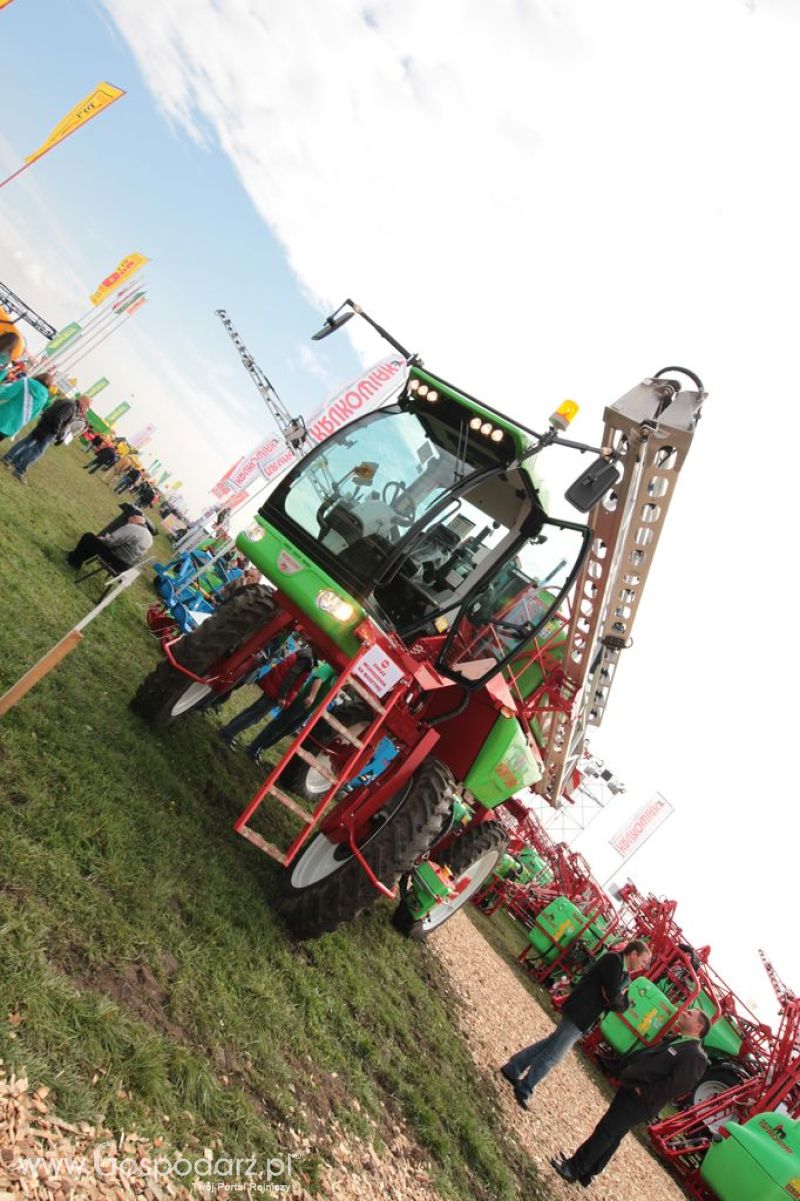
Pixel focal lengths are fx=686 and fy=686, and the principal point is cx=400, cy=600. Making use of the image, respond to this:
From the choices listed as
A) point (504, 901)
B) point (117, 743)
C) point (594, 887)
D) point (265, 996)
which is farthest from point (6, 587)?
point (594, 887)

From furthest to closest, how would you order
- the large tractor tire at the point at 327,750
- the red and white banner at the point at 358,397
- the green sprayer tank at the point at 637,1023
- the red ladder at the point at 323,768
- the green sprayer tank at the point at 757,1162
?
the red and white banner at the point at 358,397 → the green sprayer tank at the point at 637,1023 → the green sprayer tank at the point at 757,1162 → the large tractor tire at the point at 327,750 → the red ladder at the point at 323,768

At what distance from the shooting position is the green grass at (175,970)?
8.53ft

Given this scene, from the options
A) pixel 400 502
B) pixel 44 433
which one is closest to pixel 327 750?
pixel 400 502

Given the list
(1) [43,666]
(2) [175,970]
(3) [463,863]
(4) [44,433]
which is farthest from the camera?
(4) [44,433]

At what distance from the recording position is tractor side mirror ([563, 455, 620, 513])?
192 inches

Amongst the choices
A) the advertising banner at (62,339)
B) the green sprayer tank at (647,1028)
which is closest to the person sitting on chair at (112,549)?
the green sprayer tank at (647,1028)

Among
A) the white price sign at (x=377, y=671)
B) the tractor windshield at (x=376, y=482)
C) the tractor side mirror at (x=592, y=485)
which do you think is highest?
the tractor side mirror at (x=592, y=485)

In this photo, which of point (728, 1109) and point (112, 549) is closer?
point (112, 549)

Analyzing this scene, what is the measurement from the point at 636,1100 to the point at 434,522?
15.5 feet

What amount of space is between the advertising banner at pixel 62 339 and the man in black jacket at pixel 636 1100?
23.2 m

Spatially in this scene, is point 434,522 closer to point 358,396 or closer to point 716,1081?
point 358,396

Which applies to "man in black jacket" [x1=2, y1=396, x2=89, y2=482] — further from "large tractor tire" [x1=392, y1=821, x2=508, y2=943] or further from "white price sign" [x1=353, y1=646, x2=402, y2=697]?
"large tractor tire" [x1=392, y1=821, x2=508, y2=943]

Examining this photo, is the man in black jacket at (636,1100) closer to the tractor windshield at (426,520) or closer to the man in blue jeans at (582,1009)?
the man in blue jeans at (582,1009)

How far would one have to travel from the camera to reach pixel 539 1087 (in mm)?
6723
